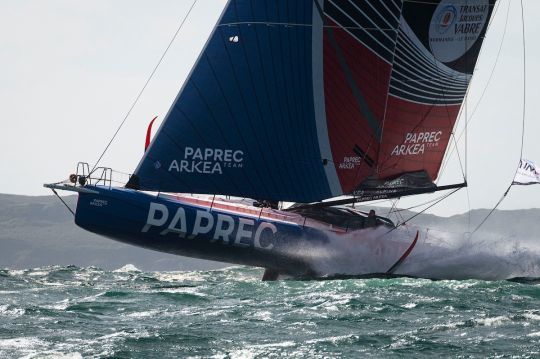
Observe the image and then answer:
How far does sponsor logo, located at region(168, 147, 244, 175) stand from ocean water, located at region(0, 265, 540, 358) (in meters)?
3.02

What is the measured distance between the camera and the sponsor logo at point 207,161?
85.0 feet

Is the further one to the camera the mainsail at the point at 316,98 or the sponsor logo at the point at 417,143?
the sponsor logo at the point at 417,143

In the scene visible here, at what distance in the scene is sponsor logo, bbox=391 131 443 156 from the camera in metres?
29.7

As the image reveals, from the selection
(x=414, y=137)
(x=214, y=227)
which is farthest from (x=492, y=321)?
(x=414, y=137)

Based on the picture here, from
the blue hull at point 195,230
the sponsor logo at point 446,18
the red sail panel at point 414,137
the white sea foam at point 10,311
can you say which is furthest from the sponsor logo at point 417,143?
the white sea foam at point 10,311

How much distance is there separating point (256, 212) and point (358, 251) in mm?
2999

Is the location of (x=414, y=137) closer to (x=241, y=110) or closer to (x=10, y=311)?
Result: (x=241, y=110)

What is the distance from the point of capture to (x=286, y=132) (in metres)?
26.6

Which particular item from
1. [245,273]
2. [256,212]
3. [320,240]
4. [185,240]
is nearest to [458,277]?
[320,240]

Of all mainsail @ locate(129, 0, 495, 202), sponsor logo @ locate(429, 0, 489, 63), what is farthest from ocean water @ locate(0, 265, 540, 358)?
sponsor logo @ locate(429, 0, 489, 63)

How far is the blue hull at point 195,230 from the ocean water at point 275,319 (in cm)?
126

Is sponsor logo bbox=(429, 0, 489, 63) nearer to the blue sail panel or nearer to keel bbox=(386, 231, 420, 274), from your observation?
the blue sail panel

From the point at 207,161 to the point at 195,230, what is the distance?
183cm

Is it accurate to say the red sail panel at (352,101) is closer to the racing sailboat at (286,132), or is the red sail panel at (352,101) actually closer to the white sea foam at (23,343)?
the racing sailboat at (286,132)
